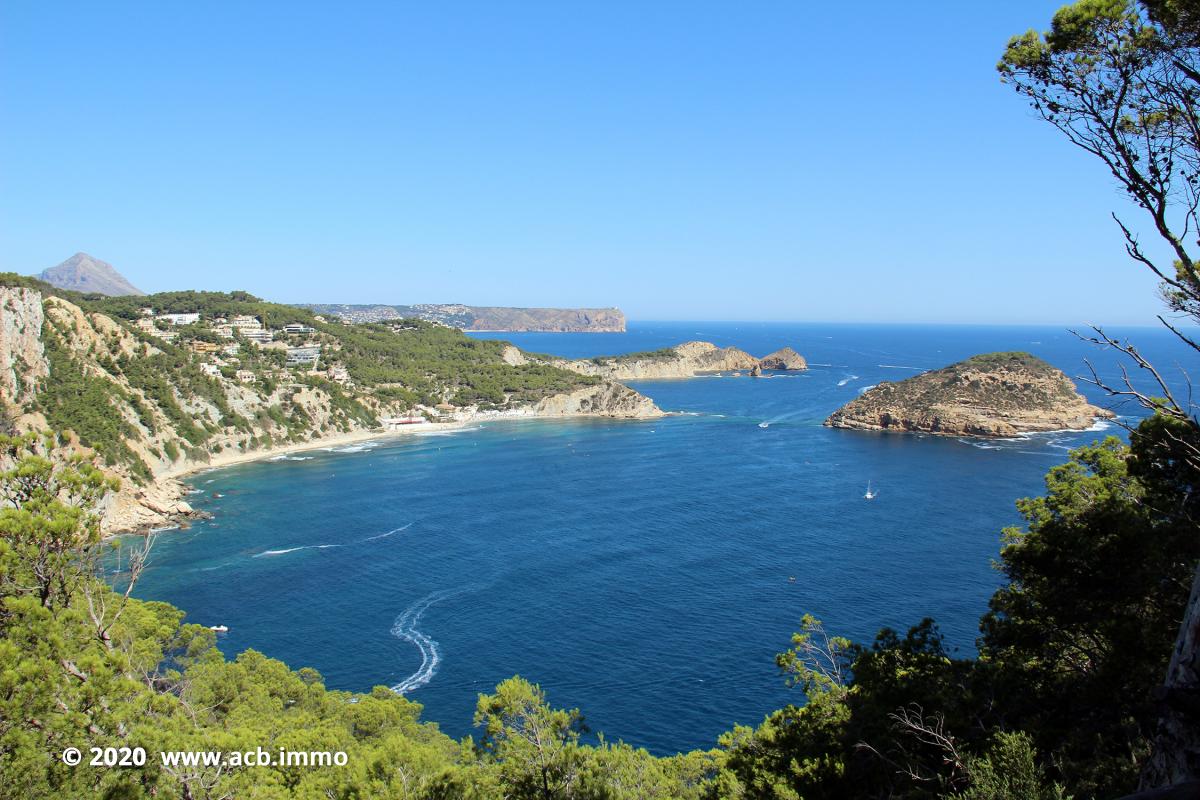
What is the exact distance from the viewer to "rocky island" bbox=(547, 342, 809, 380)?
16012 cm

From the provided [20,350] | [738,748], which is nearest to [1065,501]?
[738,748]

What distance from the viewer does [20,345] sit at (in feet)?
218

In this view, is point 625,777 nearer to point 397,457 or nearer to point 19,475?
point 19,475

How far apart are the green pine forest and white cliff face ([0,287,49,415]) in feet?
190

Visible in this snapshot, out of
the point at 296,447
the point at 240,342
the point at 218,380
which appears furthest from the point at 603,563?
the point at 240,342

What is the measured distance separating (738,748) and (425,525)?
40.0 m

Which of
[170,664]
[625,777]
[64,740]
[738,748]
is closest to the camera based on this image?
[64,740]

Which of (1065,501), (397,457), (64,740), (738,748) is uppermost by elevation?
(1065,501)

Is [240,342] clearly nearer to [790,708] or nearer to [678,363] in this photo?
[678,363]

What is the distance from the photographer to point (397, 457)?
82.6m

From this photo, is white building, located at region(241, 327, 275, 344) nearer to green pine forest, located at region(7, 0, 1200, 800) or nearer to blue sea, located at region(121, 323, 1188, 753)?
blue sea, located at region(121, 323, 1188, 753)

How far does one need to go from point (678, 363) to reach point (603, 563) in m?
132

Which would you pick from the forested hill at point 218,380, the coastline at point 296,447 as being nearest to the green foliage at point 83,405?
the forested hill at point 218,380

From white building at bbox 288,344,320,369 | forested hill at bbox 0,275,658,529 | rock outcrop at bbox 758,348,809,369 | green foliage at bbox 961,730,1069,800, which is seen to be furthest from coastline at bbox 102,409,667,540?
rock outcrop at bbox 758,348,809,369
